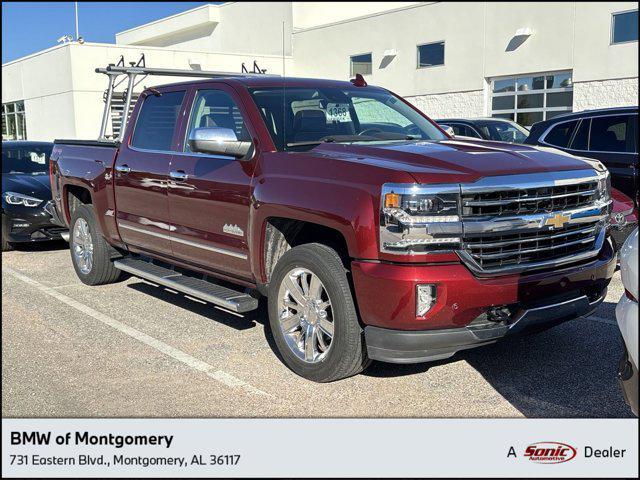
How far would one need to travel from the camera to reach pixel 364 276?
3949 millimetres

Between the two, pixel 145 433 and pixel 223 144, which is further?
pixel 223 144

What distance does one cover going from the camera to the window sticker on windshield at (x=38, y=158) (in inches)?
440

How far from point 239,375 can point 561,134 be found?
5.84m

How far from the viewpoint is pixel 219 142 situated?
484cm

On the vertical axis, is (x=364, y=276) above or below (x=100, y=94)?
below

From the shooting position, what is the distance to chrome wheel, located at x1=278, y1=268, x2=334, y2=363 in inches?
172

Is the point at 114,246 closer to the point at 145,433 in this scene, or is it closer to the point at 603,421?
the point at 145,433

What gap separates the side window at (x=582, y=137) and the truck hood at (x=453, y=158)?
4.06 metres

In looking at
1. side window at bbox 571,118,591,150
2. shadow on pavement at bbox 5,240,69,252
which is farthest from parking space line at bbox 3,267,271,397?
side window at bbox 571,118,591,150

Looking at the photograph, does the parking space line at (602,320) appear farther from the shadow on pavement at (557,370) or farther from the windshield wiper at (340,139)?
the windshield wiper at (340,139)

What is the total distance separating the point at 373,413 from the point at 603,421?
1234 millimetres

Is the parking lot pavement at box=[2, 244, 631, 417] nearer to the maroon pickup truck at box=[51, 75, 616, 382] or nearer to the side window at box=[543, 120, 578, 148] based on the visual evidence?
the maroon pickup truck at box=[51, 75, 616, 382]

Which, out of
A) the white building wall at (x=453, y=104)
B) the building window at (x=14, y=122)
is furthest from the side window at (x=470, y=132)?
the building window at (x=14, y=122)

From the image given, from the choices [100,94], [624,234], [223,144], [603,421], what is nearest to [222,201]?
[223,144]
